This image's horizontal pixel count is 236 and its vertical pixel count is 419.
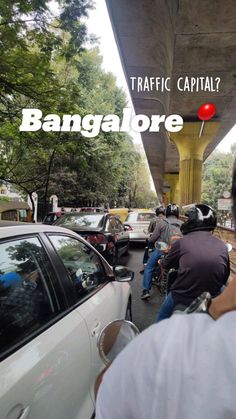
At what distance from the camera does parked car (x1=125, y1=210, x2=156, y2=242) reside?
1397 cm

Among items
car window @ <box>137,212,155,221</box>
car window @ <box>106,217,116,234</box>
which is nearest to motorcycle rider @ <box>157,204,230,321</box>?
car window @ <box>106,217,116,234</box>

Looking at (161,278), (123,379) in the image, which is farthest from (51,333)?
(161,278)

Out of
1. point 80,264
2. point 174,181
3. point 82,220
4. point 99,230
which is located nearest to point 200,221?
point 80,264

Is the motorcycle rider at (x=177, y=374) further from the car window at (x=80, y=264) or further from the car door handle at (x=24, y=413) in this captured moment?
the car window at (x=80, y=264)

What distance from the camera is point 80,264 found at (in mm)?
3033

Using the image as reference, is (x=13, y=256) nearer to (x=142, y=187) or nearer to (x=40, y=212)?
(x=40, y=212)

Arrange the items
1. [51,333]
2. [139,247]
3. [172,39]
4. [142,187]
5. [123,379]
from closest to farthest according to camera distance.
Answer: [123,379] → [51,333] → [172,39] → [139,247] → [142,187]

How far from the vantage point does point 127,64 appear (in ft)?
34.0

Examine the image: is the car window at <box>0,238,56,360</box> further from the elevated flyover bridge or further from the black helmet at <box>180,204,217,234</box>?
the elevated flyover bridge

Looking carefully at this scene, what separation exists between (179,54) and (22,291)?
373 inches

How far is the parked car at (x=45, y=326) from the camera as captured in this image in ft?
5.14

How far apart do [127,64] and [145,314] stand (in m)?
7.13

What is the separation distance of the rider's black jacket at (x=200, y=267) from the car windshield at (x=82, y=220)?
571 centimetres

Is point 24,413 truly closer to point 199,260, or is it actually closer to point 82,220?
point 199,260
